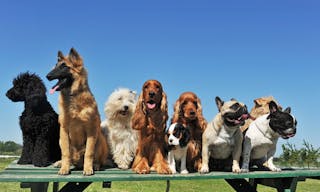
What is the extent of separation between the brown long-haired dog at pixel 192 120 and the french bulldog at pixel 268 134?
0.66 meters

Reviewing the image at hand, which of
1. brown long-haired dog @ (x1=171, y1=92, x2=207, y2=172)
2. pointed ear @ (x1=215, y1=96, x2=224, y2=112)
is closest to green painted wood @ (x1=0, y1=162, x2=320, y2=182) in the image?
brown long-haired dog @ (x1=171, y1=92, x2=207, y2=172)

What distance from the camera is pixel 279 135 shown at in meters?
4.75

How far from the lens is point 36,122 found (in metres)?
4.91

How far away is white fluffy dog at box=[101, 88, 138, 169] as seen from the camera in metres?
5.14

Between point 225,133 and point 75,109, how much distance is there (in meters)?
2.03

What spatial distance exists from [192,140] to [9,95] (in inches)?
115

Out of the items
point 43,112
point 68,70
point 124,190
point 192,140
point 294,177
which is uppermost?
point 68,70

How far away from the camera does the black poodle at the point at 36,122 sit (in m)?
4.91

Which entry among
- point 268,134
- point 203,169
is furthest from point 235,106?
point 203,169

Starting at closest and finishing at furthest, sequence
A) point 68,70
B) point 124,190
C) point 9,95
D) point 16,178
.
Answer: point 16,178, point 68,70, point 9,95, point 124,190

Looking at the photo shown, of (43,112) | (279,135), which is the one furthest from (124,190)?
(279,135)

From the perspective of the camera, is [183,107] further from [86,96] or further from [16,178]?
[16,178]

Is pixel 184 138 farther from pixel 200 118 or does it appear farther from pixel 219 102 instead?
pixel 219 102

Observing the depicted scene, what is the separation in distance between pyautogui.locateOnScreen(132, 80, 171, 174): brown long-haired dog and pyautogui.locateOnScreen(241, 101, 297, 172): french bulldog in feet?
3.96
